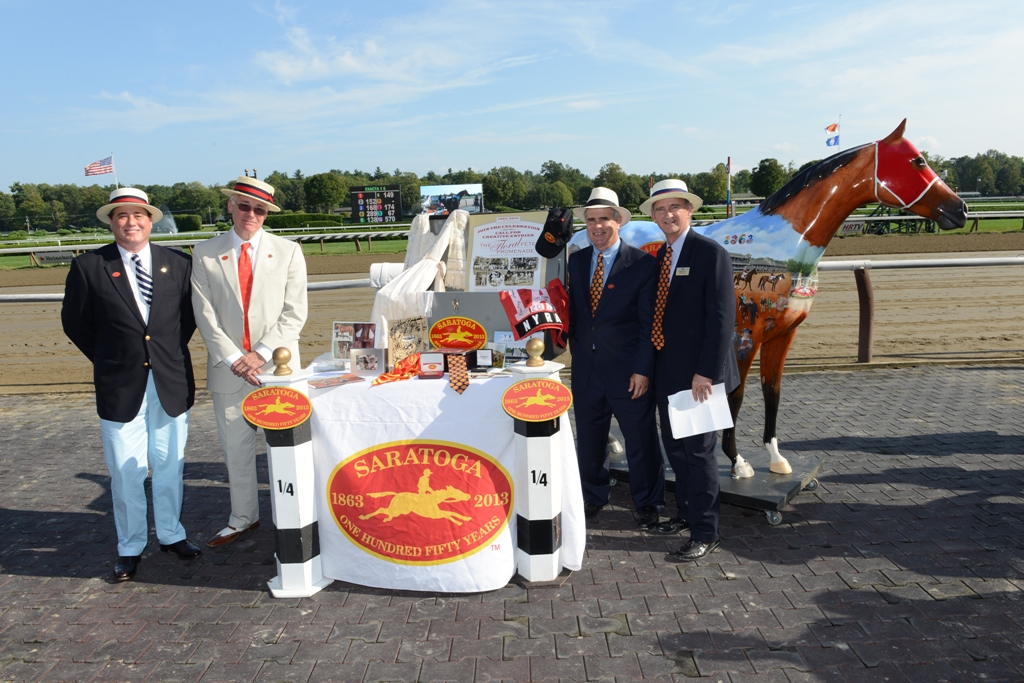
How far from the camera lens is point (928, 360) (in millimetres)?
8922

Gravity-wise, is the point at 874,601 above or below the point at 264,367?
below

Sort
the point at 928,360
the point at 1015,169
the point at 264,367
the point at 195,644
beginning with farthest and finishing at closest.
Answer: the point at 1015,169
the point at 928,360
the point at 264,367
the point at 195,644

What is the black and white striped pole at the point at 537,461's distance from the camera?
11.7ft

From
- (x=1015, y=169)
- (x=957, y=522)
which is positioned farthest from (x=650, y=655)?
(x=1015, y=169)

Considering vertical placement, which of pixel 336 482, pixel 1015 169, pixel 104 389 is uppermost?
pixel 1015 169

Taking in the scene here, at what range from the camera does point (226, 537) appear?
4.38 m

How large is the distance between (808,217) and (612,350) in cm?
174

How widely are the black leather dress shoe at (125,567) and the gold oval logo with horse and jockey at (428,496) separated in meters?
1.52

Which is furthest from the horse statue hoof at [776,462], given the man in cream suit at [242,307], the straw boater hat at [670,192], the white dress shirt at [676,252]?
the man in cream suit at [242,307]

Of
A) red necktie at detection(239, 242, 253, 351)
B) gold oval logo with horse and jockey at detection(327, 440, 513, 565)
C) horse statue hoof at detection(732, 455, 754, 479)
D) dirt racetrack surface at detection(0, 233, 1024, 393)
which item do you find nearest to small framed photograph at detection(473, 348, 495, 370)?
gold oval logo with horse and jockey at detection(327, 440, 513, 565)

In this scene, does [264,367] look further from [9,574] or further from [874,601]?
[874,601]

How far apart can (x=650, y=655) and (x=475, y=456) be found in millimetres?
1347

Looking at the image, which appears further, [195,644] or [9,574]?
[9,574]

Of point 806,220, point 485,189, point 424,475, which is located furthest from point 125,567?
point 485,189
